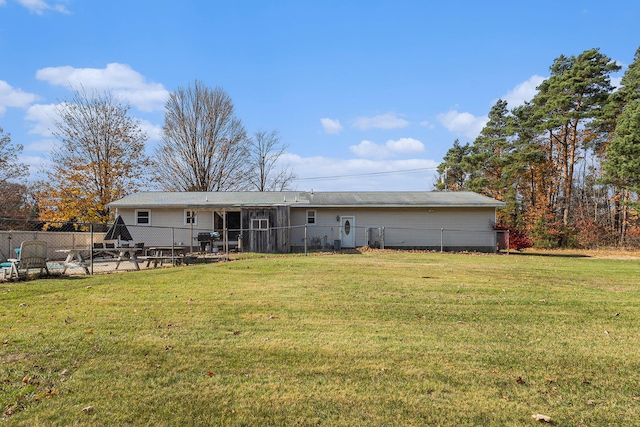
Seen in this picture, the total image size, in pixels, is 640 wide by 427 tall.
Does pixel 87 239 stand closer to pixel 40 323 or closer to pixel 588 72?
pixel 40 323

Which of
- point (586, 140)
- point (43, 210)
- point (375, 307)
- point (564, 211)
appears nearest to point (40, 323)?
point (375, 307)

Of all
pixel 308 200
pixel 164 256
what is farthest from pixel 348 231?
pixel 164 256

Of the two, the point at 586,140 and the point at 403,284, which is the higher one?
the point at 586,140

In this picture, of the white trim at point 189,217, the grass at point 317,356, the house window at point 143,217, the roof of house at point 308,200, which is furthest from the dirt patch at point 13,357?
the house window at point 143,217

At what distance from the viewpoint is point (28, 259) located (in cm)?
1016

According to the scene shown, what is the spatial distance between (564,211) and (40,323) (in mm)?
33556

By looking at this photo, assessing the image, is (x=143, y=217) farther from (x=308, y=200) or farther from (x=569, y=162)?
(x=569, y=162)

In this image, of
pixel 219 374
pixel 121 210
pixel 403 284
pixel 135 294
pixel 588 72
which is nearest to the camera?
pixel 219 374

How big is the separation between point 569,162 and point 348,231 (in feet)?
67.8

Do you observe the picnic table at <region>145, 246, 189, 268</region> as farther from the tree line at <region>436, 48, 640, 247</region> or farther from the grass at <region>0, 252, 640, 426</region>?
the tree line at <region>436, 48, 640, 247</region>

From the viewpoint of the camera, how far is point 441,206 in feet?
74.6

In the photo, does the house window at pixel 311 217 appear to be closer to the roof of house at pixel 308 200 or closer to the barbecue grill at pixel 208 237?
the roof of house at pixel 308 200

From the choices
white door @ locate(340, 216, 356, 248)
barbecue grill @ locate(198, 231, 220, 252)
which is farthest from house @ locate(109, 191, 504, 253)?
barbecue grill @ locate(198, 231, 220, 252)

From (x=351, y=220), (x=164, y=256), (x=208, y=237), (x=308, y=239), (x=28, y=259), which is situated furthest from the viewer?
(x=351, y=220)
